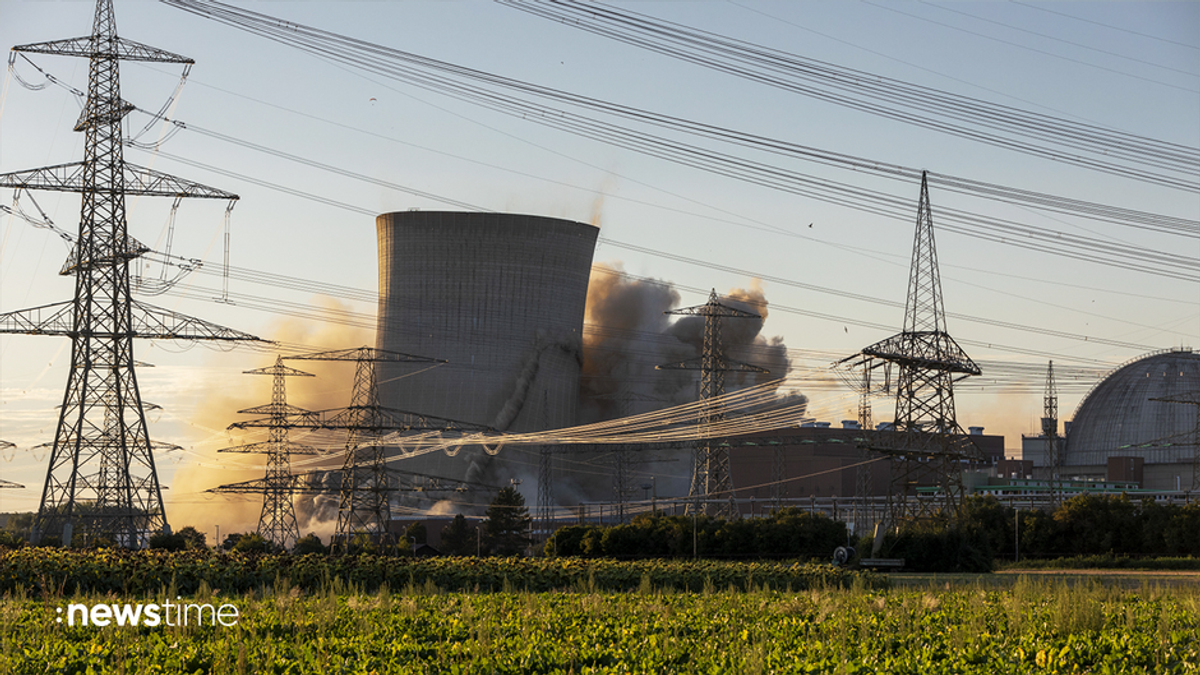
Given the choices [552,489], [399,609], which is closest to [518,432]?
[552,489]

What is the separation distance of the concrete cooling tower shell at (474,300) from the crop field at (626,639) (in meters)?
46.4

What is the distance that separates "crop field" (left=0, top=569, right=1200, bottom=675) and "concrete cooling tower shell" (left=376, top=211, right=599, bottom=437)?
4644 cm

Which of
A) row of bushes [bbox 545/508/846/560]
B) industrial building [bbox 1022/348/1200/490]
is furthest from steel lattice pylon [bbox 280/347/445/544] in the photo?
industrial building [bbox 1022/348/1200/490]

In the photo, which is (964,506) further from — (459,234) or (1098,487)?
(1098,487)

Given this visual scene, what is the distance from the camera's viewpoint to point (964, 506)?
118 feet

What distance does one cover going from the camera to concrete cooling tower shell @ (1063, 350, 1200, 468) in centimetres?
7338

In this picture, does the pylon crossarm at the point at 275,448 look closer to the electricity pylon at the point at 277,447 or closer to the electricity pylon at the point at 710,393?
the electricity pylon at the point at 277,447

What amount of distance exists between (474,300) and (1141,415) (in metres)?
47.0

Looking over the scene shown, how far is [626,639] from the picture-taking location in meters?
8.81

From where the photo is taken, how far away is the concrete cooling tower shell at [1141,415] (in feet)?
241

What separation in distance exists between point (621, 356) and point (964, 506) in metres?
45.4

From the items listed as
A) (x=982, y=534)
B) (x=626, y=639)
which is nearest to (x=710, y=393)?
(x=982, y=534)

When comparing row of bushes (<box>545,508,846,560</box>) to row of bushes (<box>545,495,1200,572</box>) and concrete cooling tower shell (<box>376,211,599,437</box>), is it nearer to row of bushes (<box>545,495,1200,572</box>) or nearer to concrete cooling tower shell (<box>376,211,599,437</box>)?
row of bushes (<box>545,495,1200,572</box>)

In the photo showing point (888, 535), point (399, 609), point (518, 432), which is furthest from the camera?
point (518, 432)
